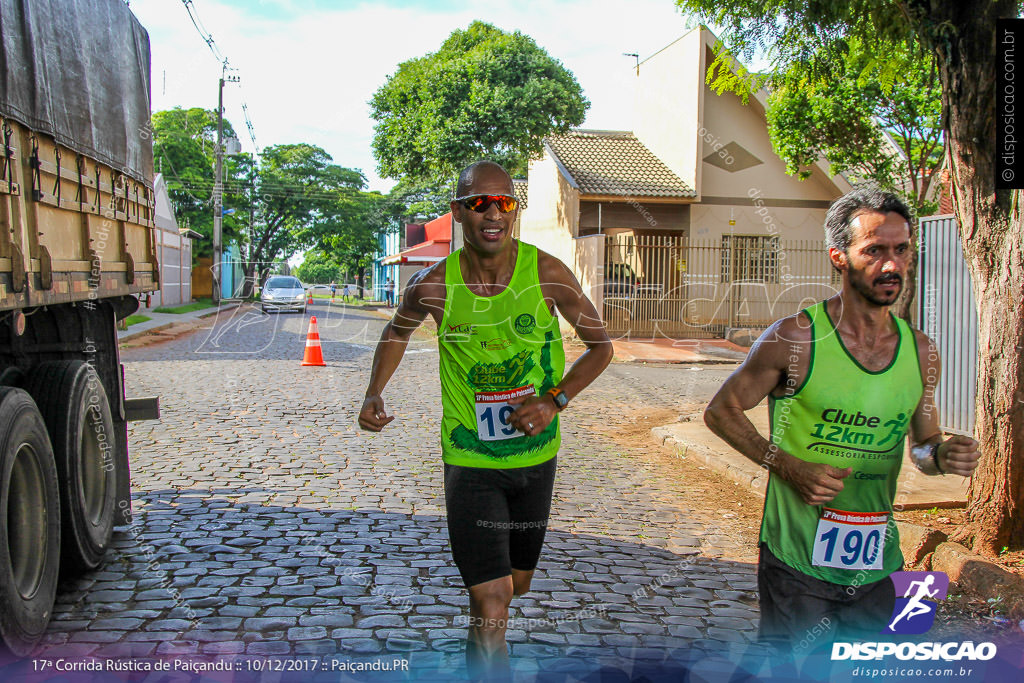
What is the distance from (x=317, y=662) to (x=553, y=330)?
64.4 inches

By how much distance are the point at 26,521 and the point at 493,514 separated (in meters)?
2.09

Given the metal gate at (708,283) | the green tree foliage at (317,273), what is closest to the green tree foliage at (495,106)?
the metal gate at (708,283)

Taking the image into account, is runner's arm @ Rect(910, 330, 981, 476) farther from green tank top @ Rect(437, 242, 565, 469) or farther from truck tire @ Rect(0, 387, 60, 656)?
truck tire @ Rect(0, 387, 60, 656)

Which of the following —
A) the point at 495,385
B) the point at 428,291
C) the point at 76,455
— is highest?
the point at 428,291

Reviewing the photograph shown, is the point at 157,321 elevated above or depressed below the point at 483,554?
below

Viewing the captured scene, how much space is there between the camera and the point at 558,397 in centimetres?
329

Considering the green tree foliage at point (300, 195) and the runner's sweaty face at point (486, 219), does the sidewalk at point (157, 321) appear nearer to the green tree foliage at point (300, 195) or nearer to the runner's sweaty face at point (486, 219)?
the runner's sweaty face at point (486, 219)

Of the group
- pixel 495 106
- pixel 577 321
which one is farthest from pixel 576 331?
pixel 495 106

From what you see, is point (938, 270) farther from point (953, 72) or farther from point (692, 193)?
point (692, 193)

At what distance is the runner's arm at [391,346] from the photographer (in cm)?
348

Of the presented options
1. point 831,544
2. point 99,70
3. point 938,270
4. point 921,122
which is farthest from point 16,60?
point 921,122

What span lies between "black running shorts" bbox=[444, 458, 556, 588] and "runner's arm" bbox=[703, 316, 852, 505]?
2.54 feet

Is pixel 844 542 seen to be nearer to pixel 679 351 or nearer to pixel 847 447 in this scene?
pixel 847 447

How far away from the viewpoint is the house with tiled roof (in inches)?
869
